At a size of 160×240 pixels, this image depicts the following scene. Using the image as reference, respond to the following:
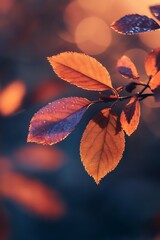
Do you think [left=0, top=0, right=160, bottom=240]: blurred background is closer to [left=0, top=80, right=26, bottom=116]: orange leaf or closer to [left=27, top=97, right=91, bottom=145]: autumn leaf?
[left=0, top=80, right=26, bottom=116]: orange leaf

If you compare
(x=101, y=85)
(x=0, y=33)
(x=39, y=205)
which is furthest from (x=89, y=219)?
(x=101, y=85)

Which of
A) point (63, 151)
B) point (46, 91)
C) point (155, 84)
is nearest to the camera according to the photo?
point (155, 84)

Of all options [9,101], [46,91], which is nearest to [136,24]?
[9,101]

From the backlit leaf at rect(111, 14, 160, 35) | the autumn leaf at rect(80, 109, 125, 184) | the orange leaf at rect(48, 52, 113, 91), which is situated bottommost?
the autumn leaf at rect(80, 109, 125, 184)

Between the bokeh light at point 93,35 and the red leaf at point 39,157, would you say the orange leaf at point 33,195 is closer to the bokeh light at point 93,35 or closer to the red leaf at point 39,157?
the red leaf at point 39,157

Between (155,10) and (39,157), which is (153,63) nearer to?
(155,10)

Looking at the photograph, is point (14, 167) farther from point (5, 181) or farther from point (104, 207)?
point (104, 207)

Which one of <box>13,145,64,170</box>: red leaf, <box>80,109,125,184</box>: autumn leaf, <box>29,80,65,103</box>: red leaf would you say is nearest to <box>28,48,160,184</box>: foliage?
<box>80,109,125,184</box>: autumn leaf
